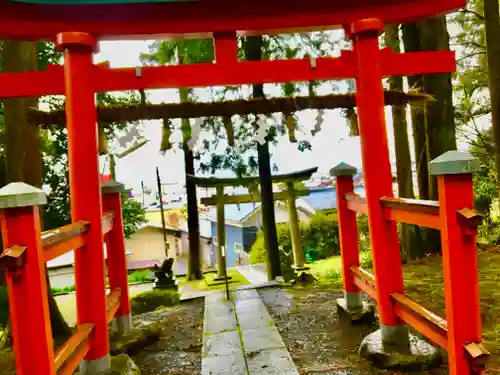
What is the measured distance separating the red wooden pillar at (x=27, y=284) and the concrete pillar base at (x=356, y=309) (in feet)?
10.6

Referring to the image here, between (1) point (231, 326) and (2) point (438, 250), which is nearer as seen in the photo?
(1) point (231, 326)

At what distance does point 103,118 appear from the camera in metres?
5.18

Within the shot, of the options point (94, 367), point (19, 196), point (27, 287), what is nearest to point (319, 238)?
point (94, 367)

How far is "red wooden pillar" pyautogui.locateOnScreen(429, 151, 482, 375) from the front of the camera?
237 cm

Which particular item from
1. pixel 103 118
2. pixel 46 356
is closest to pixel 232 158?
pixel 103 118

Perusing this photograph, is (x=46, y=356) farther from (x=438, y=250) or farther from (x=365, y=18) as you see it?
(x=438, y=250)

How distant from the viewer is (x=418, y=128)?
8.48 meters

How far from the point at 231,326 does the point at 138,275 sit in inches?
572

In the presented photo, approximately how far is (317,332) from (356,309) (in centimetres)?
56

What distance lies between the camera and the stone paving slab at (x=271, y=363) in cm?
351

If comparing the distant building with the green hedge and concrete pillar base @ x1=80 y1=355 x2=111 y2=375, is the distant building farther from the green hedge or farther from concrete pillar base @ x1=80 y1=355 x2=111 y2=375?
concrete pillar base @ x1=80 y1=355 x2=111 y2=375

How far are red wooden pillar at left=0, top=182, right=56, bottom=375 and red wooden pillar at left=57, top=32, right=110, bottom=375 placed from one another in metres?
1.09

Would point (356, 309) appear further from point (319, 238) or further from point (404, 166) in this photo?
point (319, 238)

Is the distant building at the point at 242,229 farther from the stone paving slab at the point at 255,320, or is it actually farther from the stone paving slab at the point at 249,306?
the stone paving slab at the point at 255,320
